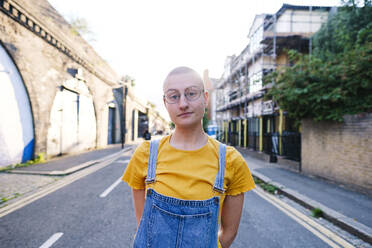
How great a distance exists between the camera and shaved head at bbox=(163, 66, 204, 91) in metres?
1.44


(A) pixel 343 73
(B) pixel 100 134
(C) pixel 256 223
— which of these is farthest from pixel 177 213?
(B) pixel 100 134

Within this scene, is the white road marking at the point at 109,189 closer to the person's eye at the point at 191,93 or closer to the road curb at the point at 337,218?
the person's eye at the point at 191,93

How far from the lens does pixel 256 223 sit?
4105mm

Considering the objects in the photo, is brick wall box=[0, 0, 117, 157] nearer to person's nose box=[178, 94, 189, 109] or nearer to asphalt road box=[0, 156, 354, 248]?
asphalt road box=[0, 156, 354, 248]

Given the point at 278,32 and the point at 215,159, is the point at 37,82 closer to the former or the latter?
the point at 215,159

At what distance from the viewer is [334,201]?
5.36 m

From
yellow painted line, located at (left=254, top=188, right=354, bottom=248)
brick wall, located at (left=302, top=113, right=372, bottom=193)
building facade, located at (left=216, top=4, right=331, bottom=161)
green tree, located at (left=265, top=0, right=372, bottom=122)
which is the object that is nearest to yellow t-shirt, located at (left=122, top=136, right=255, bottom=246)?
yellow painted line, located at (left=254, top=188, right=354, bottom=248)

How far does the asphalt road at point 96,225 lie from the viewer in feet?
10.8

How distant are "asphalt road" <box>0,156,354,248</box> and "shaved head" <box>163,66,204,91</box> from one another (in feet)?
9.38

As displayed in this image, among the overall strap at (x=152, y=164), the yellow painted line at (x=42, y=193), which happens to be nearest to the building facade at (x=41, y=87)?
the yellow painted line at (x=42, y=193)

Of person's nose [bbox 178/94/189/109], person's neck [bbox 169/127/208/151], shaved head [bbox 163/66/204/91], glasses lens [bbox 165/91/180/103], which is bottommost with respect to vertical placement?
person's neck [bbox 169/127/208/151]

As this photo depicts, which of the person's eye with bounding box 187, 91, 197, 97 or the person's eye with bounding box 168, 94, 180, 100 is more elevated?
the person's eye with bounding box 187, 91, 197, 97

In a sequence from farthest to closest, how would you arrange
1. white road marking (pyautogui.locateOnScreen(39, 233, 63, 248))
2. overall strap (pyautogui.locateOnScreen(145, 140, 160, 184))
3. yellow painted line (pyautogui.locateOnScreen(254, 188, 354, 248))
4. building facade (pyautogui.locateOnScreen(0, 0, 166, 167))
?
building facade (pyautogui.locateOnScreen(0, 0, 166, 167)) → yellow painted line (pyautogui.locateOnScreen(254, 188, 354, 248)) → white road marking (pyautogui.locateOnScreen(39, 233, 63, 248)) → overall strap (pyautogui.locateOnScreen(145, 140, 160, 184))

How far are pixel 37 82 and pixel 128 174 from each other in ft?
37.4
